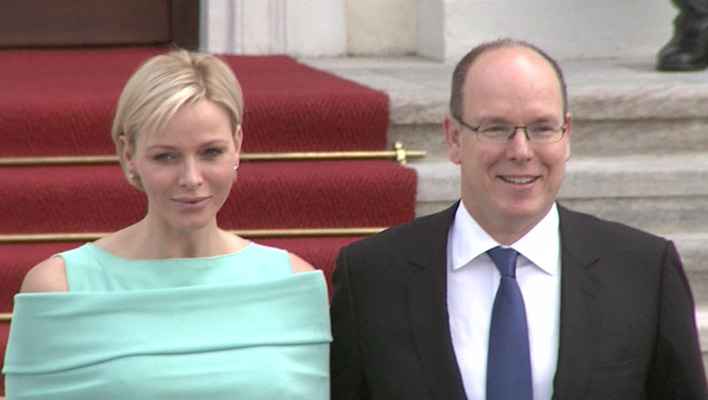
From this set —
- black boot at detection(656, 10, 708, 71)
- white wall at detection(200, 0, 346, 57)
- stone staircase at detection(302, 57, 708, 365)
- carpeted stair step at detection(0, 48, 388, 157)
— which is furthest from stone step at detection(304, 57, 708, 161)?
white wall at detection(200, 0, 346, 57)

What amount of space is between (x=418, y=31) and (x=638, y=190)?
7.08 feet

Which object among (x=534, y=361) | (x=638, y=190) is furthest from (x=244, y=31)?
(x=534, y=361)

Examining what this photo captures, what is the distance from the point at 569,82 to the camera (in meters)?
4.75

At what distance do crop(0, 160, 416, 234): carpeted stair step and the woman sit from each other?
5.13ft

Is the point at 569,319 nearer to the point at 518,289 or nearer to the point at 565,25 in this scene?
the point at 518,289

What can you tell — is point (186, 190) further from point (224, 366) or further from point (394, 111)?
point (394, 111)

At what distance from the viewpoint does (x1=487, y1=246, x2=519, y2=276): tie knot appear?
2396 millimetres

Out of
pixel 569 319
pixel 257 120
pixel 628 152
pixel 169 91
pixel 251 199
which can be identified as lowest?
pixel 251 199

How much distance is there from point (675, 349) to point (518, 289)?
12.6 inches

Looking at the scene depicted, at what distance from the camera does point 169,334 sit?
2455 millimetres

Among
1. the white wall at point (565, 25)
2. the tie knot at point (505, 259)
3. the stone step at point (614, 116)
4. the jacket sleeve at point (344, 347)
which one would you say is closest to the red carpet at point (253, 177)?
the stone step at point (614, 116)

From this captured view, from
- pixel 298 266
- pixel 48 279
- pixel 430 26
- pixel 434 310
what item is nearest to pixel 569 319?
pixel 434 310

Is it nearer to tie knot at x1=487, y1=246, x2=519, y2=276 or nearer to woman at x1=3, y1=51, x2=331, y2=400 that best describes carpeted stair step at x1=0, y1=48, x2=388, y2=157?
woman at x1=3, y1=51, x2=331, y2=400

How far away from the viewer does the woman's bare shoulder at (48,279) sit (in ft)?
7.97
